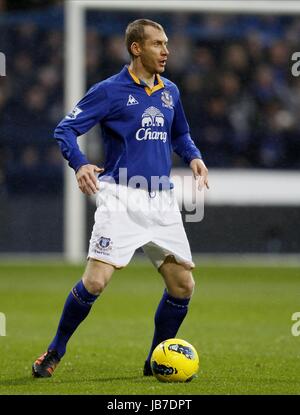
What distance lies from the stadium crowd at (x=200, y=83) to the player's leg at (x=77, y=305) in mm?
13268

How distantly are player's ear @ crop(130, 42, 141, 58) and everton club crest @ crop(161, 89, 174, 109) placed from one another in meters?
0.32

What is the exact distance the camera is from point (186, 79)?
2036cm

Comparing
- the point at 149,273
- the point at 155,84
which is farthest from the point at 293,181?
the point at 155,84

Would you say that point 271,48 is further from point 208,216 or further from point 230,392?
point 230,392

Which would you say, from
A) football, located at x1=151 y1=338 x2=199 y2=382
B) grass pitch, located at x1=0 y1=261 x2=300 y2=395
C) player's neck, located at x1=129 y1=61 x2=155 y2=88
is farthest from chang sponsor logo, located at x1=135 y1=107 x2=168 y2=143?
grass pitch, located at x1=0 y1=261 x2=300 y2=395

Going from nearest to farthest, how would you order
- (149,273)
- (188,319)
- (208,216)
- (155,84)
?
(155,84), (188,319), (149,273), (208,216)

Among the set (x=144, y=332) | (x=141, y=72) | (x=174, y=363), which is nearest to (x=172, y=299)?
(x=174, y=363)

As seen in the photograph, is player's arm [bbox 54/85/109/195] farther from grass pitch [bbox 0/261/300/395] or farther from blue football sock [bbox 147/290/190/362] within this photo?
grass pitch [bbox 0/261/300/395]

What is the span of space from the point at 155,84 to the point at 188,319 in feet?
15.0

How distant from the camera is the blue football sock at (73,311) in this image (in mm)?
6922

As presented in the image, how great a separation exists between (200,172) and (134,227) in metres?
0.69

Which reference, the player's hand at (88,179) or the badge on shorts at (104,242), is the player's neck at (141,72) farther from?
the badge on shorts at (104,242)

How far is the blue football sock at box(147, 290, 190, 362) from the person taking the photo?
730 centimetres

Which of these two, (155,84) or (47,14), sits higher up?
(47,14)
